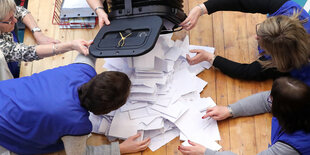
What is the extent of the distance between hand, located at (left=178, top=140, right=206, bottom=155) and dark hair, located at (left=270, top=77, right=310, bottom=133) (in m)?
0.35

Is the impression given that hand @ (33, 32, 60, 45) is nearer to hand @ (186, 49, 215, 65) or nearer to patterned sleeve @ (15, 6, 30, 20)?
patterned sleeve @ (15, 6, 30, 20)

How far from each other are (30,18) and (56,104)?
87 centimetres

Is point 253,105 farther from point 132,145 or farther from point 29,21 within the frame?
point 29,21

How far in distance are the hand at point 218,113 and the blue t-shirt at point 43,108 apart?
542 mm

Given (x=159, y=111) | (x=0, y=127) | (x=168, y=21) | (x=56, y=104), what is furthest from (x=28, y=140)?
(x=168, y=21)

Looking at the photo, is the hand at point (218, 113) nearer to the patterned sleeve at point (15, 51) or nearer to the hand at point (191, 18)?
the hand at point (191, 18)

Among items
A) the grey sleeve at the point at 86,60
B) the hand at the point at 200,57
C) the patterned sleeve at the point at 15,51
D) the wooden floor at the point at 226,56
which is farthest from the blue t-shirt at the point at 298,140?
the patterned sleeve at the point at 15,51

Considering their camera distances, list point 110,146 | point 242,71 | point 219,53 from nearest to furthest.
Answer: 1. point 110,146
2. point 242,71
3. point 219,53

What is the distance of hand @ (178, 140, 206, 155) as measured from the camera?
48.9 inches

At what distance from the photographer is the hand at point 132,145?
4.24ft

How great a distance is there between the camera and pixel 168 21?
133 cm

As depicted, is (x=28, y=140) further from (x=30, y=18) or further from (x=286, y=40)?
(x=286, y=40)

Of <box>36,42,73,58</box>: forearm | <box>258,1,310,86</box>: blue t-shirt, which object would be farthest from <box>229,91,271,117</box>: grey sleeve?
<box>36,42,73,58</box>: forearm

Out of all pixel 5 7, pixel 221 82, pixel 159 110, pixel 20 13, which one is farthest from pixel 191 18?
pixel 20 13
